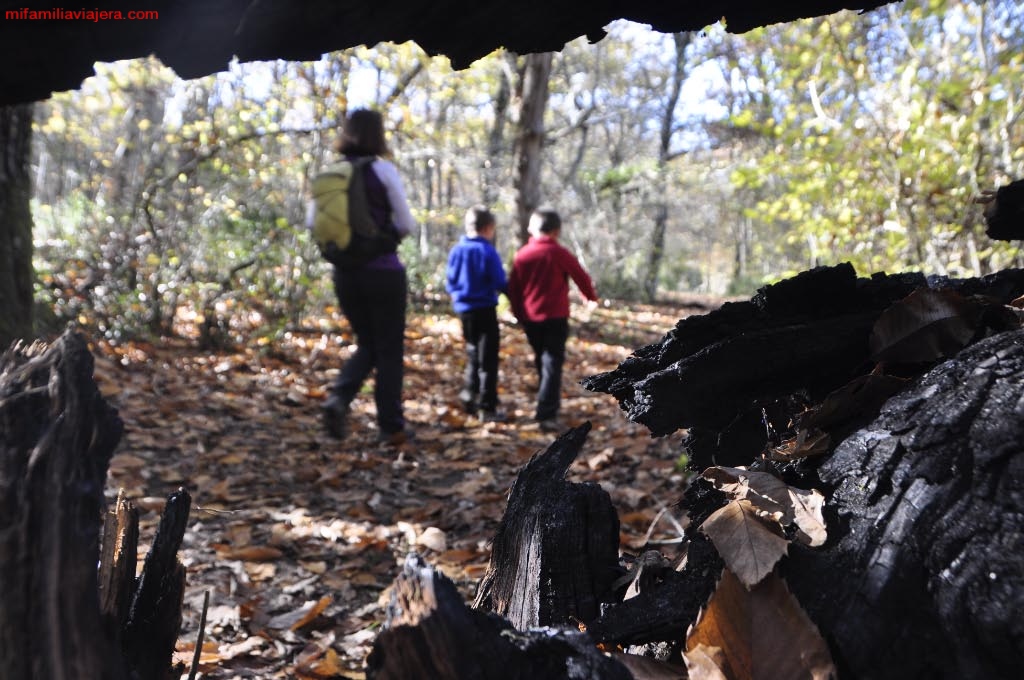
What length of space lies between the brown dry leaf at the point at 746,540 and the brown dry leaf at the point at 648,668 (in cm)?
16

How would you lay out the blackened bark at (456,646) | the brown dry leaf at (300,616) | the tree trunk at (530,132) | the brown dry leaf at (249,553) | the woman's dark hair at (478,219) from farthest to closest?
the tree trunk at (530,132) < the woman's dark hair at (478,219) < the brown dry leaf at (249,553) < the brown dry leaf at (300,616) < the blackened bark at (456,646)

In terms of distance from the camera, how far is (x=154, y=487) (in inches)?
158

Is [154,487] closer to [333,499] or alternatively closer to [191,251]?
[333,499]

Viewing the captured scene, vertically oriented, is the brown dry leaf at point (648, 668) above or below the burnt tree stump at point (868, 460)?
below

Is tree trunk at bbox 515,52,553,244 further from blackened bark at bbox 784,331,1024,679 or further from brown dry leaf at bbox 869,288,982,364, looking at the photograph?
blackened bark at bbox 784,331,1024,679

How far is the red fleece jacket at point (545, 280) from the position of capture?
6230 millimetres

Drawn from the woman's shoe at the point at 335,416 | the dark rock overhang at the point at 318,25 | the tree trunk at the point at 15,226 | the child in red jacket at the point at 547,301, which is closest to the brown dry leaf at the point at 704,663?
the dark rock overhang at the point at 318,25

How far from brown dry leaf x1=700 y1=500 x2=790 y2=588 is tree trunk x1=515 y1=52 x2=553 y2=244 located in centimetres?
940

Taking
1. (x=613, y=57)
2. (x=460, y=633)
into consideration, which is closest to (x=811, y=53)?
(x=460, y=633)

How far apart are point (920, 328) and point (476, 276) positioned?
523 centimetres

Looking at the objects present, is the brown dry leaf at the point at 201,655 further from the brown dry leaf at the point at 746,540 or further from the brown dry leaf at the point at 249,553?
the brown dry leaf at the point at 746,540

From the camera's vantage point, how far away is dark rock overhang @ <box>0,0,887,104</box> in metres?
1.44

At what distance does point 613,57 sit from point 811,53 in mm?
15300

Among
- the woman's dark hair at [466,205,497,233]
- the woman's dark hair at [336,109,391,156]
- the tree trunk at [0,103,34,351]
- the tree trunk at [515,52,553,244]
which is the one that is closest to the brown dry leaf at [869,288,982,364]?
the tree trunk at [0,103,34,351]
